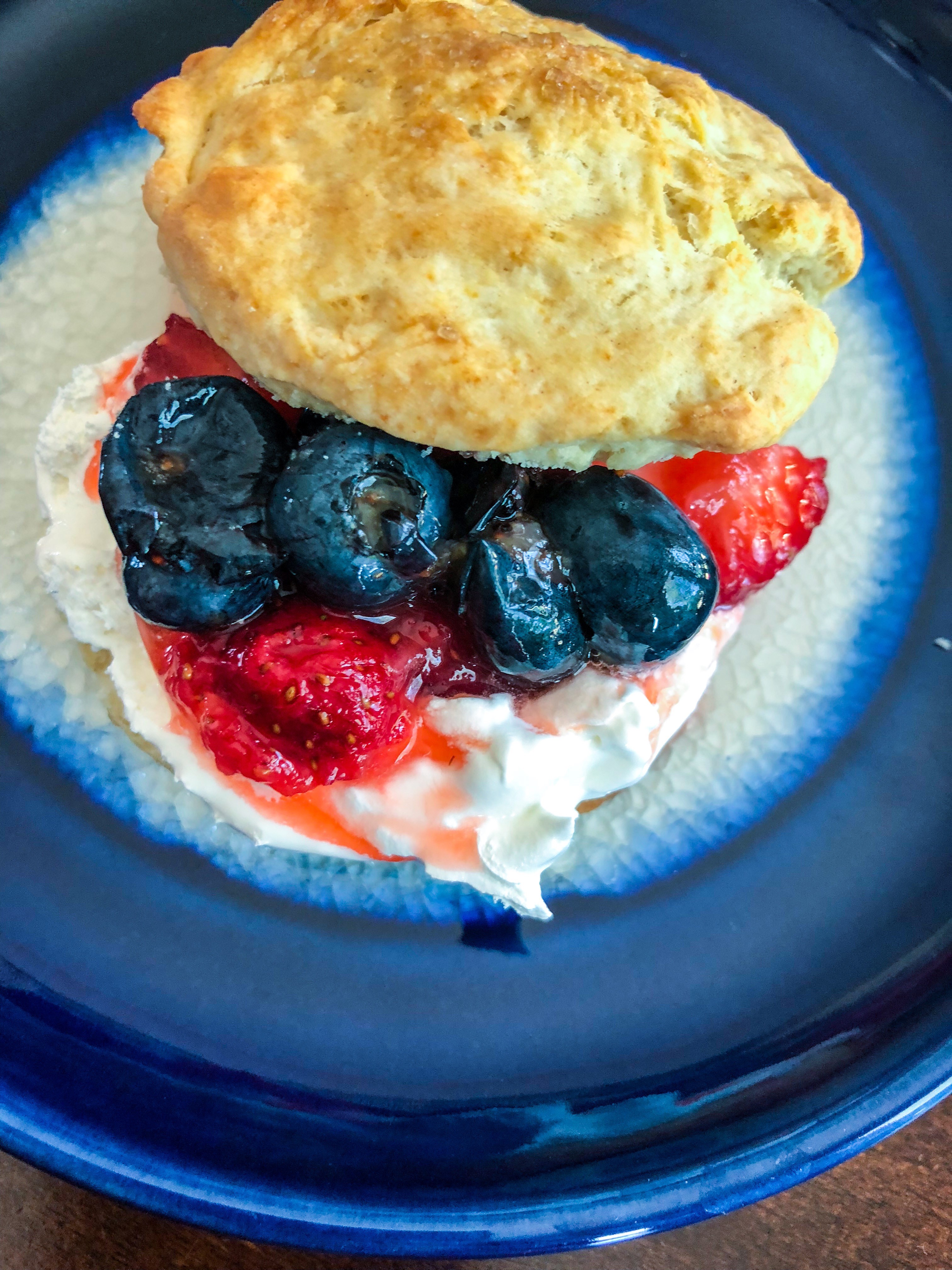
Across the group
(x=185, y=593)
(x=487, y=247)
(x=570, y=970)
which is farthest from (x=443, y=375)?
(x=570, y=970)

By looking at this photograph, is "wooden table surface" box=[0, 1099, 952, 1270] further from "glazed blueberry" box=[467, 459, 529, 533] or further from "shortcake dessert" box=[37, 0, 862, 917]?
"glazed blueberry" box=[467, 459, 529, 533]

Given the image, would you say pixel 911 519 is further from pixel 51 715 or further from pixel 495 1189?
pixel 51 715

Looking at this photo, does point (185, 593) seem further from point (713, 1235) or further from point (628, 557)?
point (713, 1235)

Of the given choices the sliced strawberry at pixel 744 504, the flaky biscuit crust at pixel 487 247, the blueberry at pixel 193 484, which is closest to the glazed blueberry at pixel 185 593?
the blueberry at pixel 193 484

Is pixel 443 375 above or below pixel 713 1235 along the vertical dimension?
above

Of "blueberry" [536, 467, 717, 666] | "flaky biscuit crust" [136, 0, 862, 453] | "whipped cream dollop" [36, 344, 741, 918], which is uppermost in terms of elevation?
"flaky biscuit crust" [136, 0, 862, 453]

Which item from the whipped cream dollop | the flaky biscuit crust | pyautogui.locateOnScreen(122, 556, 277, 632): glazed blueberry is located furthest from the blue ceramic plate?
the flaky biscuit crust
